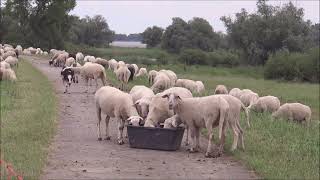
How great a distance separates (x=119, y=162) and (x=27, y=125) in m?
4.44

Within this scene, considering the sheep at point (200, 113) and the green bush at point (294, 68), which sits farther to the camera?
the green bush at point (294, 68)

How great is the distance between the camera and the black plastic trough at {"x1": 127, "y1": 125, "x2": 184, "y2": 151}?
13.8 metres

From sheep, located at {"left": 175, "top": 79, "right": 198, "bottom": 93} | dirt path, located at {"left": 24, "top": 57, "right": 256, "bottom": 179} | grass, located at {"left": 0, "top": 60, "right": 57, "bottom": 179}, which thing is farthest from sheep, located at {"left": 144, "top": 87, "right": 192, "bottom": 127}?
sheep, located at {"left": 175, "top": 79, "right": 198, "bottom": 93}

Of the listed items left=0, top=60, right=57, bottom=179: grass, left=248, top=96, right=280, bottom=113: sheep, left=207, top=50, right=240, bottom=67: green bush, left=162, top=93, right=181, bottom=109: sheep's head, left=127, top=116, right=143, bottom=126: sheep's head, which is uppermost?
left=162, top=93, right=181, bottom=109: sheep's head

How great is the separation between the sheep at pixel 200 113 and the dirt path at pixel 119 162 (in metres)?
0.46

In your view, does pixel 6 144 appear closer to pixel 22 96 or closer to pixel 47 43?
pixel 22 96

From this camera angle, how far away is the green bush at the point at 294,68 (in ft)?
210

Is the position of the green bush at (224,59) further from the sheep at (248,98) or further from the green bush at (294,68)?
the sheep at (248,98)

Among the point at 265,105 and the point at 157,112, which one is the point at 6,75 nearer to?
the point at 265,105

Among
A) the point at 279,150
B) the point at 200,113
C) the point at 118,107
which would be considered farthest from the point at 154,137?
the point at 279,150

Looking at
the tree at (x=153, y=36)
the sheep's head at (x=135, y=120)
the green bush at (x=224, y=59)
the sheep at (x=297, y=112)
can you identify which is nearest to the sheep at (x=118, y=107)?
the sheep's head at (x=135, y=120)

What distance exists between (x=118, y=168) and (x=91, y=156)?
1284mm

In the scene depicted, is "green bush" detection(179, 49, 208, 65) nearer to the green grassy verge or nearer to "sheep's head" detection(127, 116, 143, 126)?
the green grassy verge

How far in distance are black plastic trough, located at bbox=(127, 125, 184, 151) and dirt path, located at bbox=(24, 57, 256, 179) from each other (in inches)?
6.8
